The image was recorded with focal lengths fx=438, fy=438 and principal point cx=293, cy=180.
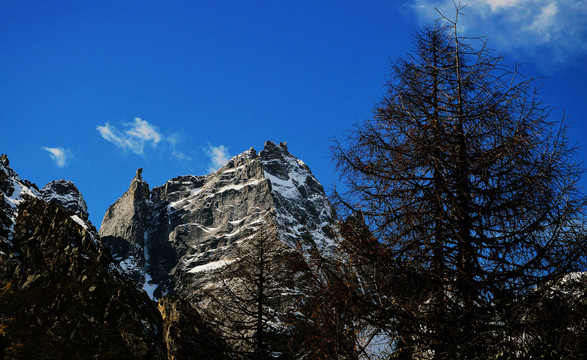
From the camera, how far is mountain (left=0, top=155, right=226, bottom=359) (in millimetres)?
27938

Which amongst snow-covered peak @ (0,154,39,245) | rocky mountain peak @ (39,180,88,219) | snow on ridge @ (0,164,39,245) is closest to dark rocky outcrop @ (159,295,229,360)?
snow-covered peak @ (0,154,39,245)

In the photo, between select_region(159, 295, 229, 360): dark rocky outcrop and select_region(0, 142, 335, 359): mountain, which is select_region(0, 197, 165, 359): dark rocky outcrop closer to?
select_region(0, 142, 335, 359): mountain

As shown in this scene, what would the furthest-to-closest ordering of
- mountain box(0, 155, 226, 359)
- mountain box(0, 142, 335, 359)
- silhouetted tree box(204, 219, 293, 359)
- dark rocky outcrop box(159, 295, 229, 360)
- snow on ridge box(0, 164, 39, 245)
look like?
snow on ridge box(0, 164, 39, 245)
mountain box(0, 155, 226, 359)
silhouetted tree box(204, 219, 293, 359)
mountain box(0, 142, 335, 359)
dark rocky outcrop box(159, 295, 229, 360)

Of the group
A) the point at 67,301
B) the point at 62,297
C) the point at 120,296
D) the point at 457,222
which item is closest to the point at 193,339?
the point at 457,222

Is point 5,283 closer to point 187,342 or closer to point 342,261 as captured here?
point 187,342

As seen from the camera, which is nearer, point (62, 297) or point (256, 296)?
point (256, 296)

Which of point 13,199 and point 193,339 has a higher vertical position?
point 13,199

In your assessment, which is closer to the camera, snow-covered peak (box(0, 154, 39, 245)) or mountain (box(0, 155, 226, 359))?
mountain (box(0, 155, 226, 359))

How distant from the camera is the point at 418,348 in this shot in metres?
4.87

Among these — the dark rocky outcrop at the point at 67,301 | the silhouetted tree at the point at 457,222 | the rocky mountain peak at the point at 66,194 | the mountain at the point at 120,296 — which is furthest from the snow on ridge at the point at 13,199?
the rocky mountain peak at the point at 66,194

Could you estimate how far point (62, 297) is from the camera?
35281 mm

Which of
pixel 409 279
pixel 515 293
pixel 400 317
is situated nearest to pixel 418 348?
pixel 400 317

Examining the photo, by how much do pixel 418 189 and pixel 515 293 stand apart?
161cm

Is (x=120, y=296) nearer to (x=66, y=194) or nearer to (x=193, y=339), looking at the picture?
(x=193, y=339)
